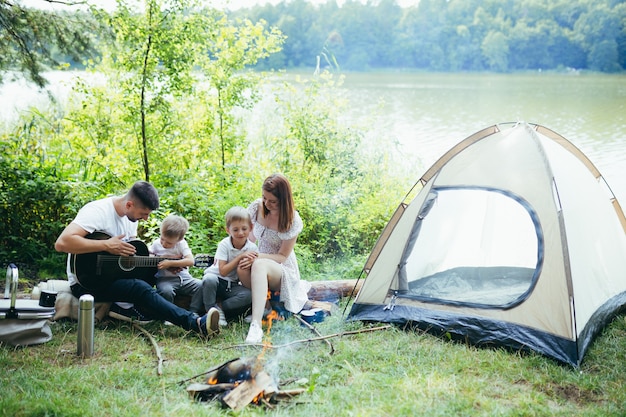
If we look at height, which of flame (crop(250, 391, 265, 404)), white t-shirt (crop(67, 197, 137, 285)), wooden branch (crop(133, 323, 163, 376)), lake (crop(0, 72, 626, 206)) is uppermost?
lake (crop(0, 72, 626, 206))

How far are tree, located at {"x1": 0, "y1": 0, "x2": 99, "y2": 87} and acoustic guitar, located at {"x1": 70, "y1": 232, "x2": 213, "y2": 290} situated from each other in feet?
9.59

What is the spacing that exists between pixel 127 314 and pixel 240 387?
4.89 ft

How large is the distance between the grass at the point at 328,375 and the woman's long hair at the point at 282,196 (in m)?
0.71

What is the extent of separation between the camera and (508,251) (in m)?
4.72

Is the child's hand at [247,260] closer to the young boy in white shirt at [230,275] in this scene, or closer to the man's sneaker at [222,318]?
the young boy in white shirt at [230,275]

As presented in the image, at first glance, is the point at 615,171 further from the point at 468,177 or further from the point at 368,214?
the point at 468,177

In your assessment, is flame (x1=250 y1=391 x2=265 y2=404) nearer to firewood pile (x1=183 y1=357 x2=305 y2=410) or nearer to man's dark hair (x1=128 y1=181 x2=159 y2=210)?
firewood pile (x1=183 y1=357 x2=305 y2=410)

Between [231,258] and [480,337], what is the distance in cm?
177

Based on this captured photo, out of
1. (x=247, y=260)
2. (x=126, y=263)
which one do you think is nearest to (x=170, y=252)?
(x=126, y=263)

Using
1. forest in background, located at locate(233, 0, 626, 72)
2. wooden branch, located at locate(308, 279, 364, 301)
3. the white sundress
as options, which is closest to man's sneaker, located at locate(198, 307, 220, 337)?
the white sundress

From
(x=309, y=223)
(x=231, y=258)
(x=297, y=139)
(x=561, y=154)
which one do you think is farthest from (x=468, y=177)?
(x=297, y=139)

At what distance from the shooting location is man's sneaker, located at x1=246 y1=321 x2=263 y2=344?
3832mm

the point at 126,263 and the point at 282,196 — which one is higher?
the point at 282,196

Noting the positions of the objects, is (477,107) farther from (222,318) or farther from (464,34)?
(222,318)
